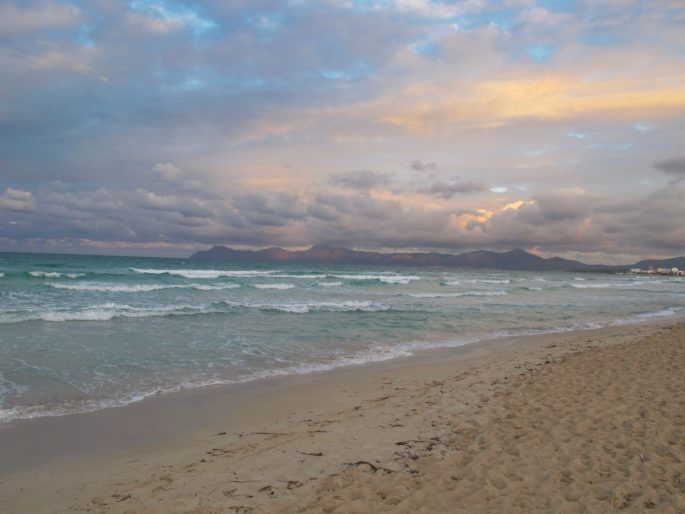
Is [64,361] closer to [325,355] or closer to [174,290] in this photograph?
[325,355]

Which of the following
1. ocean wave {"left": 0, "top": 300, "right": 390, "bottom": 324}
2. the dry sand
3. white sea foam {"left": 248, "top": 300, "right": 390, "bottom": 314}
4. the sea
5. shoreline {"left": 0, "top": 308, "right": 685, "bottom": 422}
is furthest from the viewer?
white sea foam {"left": 248, "top": 300, "right": 390, "bottom": 314}

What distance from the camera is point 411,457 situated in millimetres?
5234

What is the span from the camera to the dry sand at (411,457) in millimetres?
4211

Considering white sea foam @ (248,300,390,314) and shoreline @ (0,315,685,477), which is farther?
white sea foam @ (248,300,390,314)

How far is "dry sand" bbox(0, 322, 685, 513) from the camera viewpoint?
4.21 metres

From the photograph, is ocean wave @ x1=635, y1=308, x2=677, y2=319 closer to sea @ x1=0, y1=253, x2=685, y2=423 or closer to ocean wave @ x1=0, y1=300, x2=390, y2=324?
sea @ x1=0, y1=253, x2=685, y2=423

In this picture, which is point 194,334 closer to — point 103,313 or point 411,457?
point 103,313

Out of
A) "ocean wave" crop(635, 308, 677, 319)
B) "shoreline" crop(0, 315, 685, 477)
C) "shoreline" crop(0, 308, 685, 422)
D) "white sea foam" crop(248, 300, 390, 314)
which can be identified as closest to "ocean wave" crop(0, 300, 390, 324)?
Answer: "white sea foam" crop(248, 300, 390, 314)

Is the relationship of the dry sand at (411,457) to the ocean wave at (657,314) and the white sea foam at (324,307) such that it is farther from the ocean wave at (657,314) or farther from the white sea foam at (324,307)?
the ocean wave at (657,314)

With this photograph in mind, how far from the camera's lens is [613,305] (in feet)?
94.9

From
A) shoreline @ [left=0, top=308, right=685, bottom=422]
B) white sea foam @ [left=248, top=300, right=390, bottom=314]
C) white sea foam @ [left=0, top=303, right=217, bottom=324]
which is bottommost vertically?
shoreline @ [left=0, top=308, right=685, bottom=422]

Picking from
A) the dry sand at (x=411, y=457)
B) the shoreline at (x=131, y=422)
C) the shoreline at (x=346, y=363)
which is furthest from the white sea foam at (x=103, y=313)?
the dry sand at (x=411, y=457)

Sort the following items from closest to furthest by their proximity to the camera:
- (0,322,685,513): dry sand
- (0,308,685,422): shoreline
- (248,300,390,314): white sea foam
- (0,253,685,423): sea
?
(0,322,685,513): dry sand
(0,308,685,422): shoreline
(0,253,685,423): sea
(248,300,390,314): white sea foam

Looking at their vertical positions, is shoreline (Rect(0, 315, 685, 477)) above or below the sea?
below
